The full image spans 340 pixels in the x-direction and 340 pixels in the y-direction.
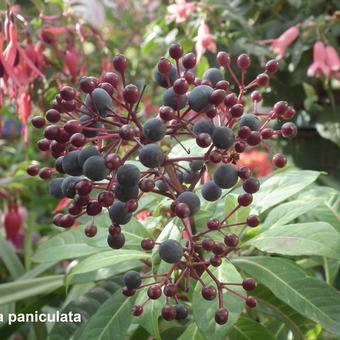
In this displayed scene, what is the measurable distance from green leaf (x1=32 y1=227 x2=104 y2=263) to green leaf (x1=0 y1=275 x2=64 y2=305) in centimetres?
10

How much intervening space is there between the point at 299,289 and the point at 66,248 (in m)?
0.29

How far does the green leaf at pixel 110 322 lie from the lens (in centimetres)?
62

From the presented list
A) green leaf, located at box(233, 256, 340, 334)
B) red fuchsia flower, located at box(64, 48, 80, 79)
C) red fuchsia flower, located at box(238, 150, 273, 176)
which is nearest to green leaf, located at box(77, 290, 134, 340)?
green leaf, located at box(233, 256, 340, 334)

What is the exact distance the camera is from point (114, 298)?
66 cm

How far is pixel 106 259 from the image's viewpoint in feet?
2.03

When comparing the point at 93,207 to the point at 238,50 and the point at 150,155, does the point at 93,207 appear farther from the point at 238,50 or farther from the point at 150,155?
the point at 238,50

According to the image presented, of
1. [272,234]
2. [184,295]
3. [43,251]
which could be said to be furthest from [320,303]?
[43,251]

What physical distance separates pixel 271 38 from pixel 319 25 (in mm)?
139

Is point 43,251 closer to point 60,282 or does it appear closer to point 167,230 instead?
point 60,282

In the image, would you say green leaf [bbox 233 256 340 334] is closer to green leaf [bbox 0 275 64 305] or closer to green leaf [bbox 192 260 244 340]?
green leaf [bbox 192 260 244 340]

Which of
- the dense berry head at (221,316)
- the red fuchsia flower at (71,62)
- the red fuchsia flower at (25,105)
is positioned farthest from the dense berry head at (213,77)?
the red fuchsia flower at (71,62)

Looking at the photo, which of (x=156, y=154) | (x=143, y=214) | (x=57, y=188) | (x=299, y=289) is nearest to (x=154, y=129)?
(x=156, y=154)

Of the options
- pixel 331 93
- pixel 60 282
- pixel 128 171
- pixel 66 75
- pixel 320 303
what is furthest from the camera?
pixel 331 93

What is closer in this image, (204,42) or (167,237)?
(167,237)
